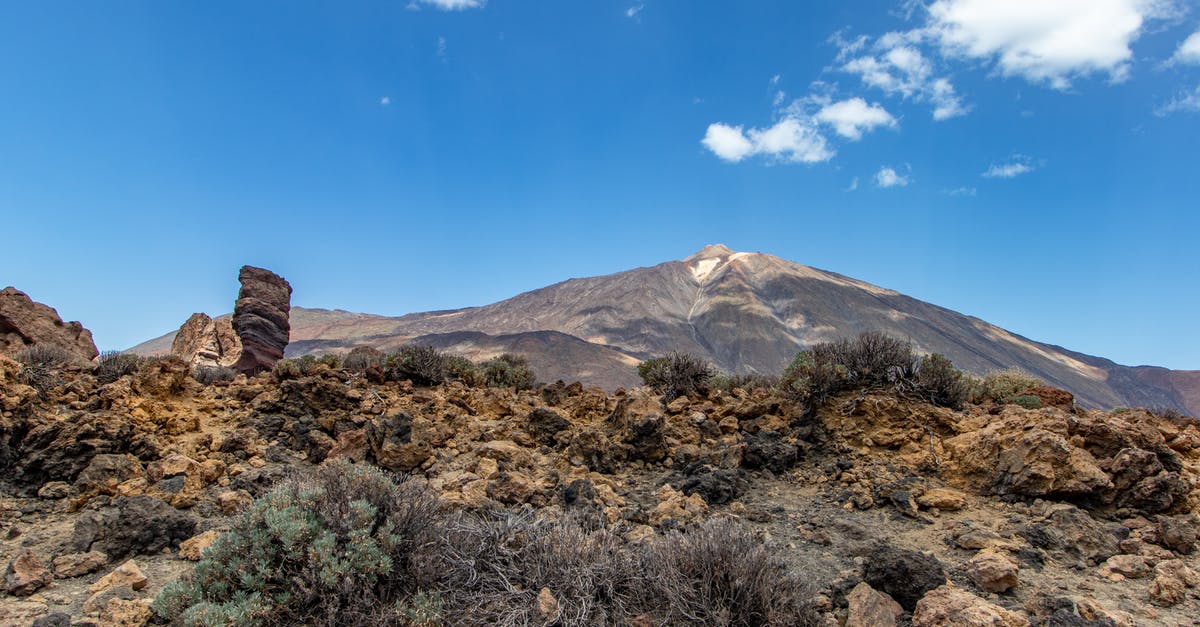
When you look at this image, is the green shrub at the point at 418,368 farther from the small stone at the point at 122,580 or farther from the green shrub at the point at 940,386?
the green shrub at the point at 940,386

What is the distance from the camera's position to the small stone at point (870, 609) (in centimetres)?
315

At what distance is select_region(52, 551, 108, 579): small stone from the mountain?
55119mm

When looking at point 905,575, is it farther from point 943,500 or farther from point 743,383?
point 743,383

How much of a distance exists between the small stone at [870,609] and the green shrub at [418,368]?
6.61 m

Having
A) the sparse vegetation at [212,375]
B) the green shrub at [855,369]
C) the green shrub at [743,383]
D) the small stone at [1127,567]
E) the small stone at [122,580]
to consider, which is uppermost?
the green shrub at [855,369]

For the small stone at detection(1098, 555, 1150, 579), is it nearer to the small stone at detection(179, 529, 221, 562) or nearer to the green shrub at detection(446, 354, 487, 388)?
the small stone at detection(179, 529, 221, 562)

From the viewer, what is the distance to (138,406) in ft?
19.8

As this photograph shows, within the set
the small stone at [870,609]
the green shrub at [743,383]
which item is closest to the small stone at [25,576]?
the small stone at [870,609]

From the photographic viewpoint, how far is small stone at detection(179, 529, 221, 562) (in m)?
3.99

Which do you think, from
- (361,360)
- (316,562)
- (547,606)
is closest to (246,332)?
(361,360)

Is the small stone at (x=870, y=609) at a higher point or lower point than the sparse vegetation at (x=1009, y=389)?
lower

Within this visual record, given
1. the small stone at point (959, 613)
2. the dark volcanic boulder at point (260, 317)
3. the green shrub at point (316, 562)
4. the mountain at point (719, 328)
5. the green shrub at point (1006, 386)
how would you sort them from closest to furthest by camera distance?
the small stone at point (959, 613)
the green shrub at point (316, 562)
the green shrub at point (1006, 386)
the dark volcanic boulder at point (260, 317)
the mountain at point (719, 328)

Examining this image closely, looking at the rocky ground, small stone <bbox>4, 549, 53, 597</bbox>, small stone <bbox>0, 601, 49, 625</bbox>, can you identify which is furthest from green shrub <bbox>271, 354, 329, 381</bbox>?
small stone <bbox>0, 601, 49, 625</bbox>

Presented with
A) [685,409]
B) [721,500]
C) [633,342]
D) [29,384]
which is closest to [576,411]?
[685,409]
